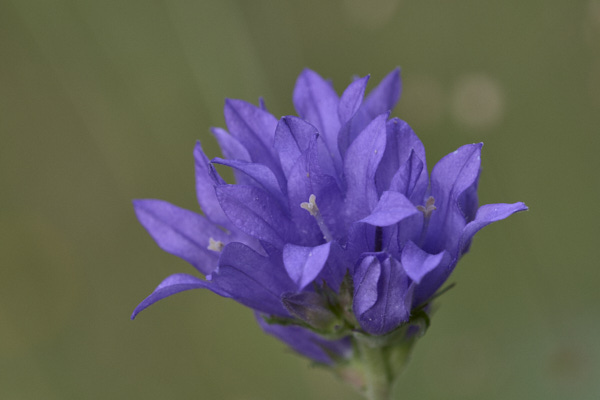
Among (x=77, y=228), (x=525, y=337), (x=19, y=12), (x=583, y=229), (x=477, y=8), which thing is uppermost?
(x=19, y=12)

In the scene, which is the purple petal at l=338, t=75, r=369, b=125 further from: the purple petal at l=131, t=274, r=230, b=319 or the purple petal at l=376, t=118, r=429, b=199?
the purple petal at l=131, t=274, r=230, b=319

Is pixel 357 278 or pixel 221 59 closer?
pixel 357 278

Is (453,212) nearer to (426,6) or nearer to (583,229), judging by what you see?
(583,229)

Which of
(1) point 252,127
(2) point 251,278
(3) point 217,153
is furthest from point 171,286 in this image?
(3) point 217,153

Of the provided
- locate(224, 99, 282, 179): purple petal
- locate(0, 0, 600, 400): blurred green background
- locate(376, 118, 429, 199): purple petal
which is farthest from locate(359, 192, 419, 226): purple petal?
locate(0, 0, 600, 400): blurred green background

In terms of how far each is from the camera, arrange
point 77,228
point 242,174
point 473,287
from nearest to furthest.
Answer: point 242,174 → point 473,287 → point 77,228

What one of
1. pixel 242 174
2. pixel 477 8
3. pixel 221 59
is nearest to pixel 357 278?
pixel 242 174

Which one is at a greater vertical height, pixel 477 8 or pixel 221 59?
pixel 221 59
